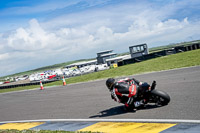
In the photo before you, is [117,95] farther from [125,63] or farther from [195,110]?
[125,63]

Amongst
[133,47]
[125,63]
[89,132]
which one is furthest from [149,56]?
[89,132]

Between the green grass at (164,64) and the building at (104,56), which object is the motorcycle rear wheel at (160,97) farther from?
the building at (104,56)

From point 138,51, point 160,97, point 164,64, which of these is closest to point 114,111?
point 160,97

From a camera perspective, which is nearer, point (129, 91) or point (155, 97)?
point (155, 97)

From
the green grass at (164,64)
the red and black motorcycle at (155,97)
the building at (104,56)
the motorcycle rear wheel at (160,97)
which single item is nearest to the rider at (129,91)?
the red and black motorcycle at (155,97)

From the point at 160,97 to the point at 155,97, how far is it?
0.14 m

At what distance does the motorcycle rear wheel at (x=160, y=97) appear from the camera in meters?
7.45

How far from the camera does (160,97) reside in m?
7.53

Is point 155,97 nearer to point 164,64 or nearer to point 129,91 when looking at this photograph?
point 129,91

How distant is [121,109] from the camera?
8523 mm

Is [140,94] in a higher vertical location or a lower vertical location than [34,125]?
higher

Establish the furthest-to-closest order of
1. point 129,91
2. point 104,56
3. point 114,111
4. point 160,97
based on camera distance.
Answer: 1. point 104,56
2. point 114,111
3. point 129,91
4. point 160,97

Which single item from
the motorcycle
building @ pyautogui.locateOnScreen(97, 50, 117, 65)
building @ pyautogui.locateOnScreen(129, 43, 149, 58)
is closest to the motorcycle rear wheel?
the motorcycle

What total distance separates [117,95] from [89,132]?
205 cm
